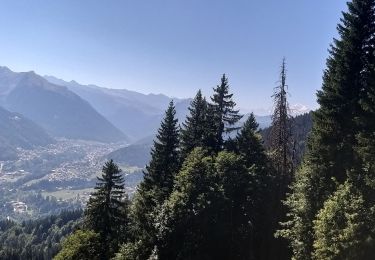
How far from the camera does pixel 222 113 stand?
54438mm

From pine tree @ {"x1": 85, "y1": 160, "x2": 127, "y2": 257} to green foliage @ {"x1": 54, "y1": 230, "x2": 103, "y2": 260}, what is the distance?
83.5 inches

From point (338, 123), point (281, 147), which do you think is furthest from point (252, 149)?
point (338, 123)

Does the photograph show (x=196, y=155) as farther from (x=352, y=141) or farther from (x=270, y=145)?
(x=352, y=141)

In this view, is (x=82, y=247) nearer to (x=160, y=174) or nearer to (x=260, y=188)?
(x=160, y=174)

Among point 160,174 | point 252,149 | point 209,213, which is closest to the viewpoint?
point 209,213

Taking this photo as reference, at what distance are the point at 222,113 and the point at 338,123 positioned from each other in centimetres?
2160

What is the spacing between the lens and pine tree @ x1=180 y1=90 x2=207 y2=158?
56188mm

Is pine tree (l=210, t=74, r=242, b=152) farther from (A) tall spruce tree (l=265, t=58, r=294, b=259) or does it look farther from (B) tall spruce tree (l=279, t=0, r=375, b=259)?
(B) tall spruce tree (l=279, t=0, r=375, b=259)

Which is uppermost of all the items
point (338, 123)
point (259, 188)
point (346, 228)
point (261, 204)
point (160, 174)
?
point (338, 123)

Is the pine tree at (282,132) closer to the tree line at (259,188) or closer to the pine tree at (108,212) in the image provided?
the tree line at (259,188)

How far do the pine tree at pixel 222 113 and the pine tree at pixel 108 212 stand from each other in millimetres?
13098

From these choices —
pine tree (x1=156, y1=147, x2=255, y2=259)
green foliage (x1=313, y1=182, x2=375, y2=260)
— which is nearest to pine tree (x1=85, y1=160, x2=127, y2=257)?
pine tree (x1=156, y1=147, x2=255, y2=259)

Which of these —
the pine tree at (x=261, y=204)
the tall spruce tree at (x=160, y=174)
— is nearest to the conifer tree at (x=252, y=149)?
the pine tree at (x=261, y=204)

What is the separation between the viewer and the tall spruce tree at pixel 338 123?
108 feet
